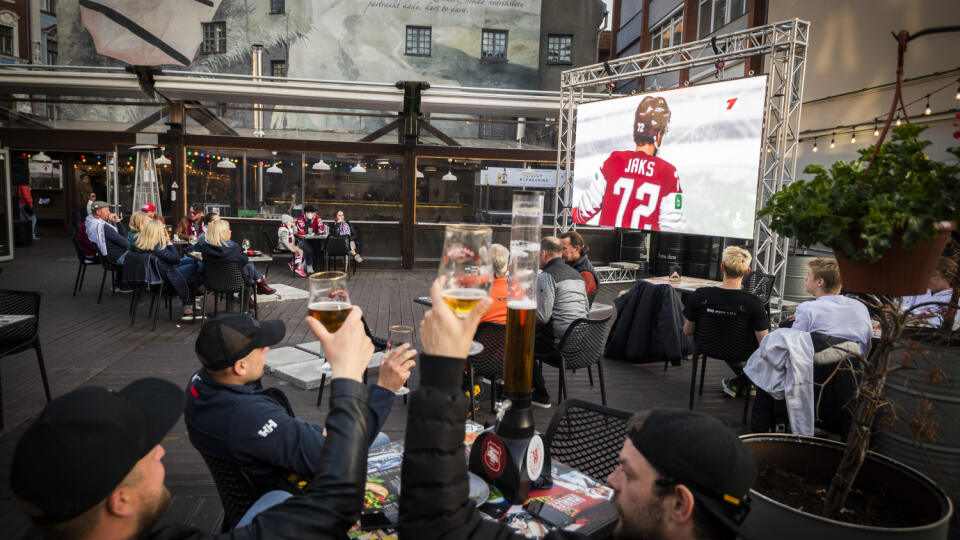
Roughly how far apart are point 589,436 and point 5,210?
1445 centimetres

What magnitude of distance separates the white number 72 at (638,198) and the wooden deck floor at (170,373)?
348 cm

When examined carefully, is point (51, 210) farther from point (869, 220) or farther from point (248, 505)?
point (869, 220)

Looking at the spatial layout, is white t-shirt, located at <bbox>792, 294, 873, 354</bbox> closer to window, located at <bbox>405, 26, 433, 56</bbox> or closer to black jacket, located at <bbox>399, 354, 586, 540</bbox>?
black jacket, located at <bbox>399, 354, 586, 540</bbox>

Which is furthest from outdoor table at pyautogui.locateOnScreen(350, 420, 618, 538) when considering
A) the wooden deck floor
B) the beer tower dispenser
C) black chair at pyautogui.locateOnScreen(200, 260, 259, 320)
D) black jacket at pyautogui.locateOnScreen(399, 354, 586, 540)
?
black chair at pyautogui.locateOnScreen(200, 260, 259, 320)

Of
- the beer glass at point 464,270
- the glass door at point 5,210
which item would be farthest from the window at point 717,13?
the glass door at point 5,210

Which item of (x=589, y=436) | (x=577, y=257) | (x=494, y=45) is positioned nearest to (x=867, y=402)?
(x=589, y=436)

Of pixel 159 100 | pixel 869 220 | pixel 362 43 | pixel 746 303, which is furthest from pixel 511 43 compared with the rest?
pixel 869 220

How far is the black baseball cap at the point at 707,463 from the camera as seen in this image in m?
1.02

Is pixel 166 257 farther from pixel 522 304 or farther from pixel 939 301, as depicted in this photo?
pixel 939 301

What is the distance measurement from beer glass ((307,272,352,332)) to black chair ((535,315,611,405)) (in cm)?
304

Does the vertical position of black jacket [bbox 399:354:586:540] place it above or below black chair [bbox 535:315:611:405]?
above

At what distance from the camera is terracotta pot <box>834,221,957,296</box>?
156 cm

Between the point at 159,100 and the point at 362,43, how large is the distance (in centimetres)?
954

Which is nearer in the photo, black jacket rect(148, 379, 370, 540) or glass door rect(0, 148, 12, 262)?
black jacket rect(148, 379, 370, 540)
